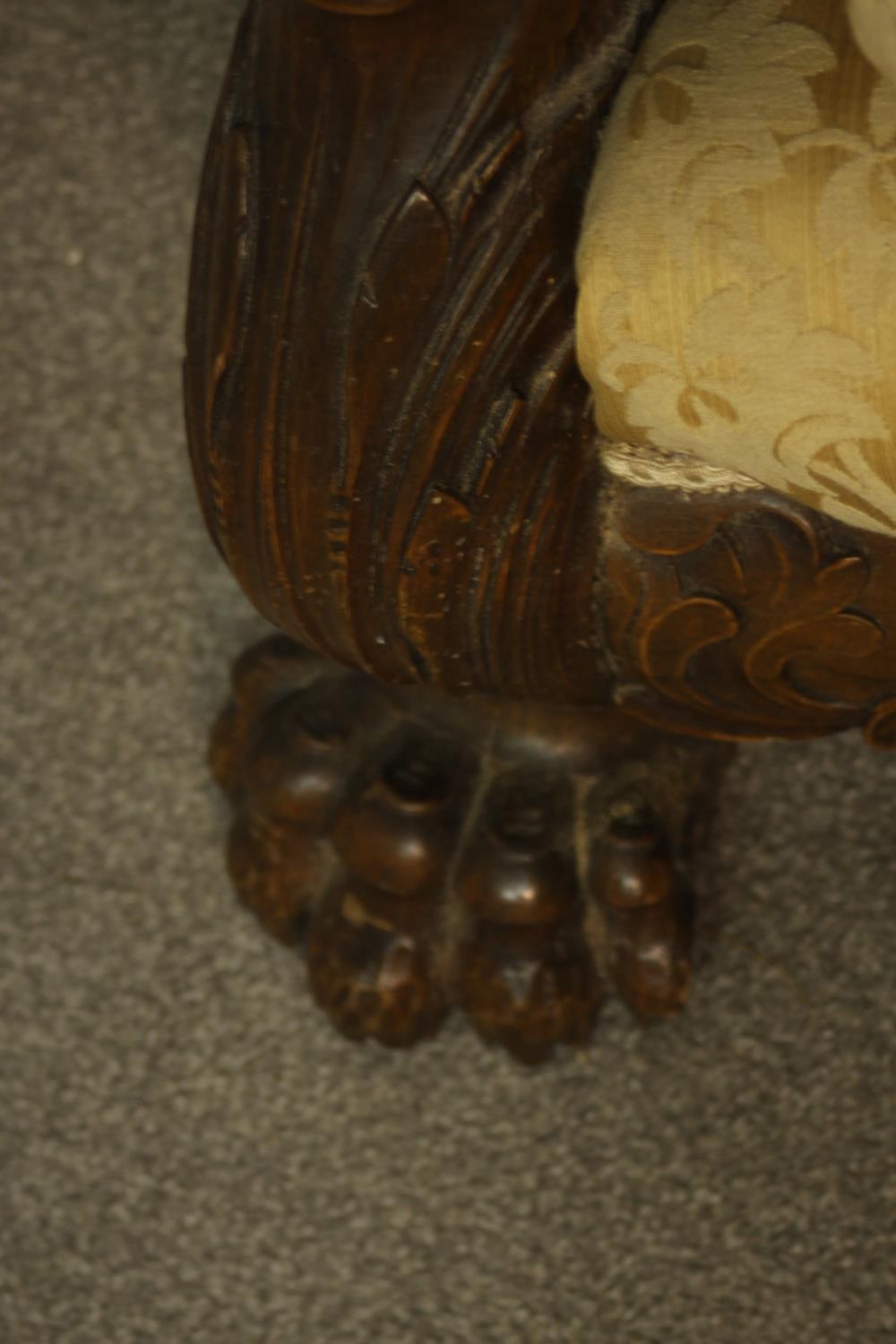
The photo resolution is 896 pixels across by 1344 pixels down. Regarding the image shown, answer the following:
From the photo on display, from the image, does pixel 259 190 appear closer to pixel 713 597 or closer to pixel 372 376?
pixel 372 376

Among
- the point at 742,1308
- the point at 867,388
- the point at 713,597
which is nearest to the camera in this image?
the point at 867,388

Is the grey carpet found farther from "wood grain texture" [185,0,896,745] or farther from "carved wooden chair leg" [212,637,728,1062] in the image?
"wood grain texture" [185,0,896,745]

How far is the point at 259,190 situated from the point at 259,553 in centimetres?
12

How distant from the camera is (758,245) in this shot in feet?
1.38

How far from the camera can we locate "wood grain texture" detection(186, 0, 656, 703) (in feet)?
1.44

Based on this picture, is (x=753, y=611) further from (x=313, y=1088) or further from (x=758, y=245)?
(x=313, y=1088)

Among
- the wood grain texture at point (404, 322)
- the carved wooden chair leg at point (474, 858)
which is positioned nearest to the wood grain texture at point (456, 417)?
→ the wood grain texture at point (404, 322)

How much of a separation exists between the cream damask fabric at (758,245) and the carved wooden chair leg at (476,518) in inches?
0.7

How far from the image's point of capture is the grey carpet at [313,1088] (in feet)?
2.20

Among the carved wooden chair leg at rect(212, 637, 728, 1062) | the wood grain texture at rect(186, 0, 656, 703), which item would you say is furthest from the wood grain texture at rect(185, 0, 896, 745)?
the carved wooden chair leg at rect(212, 637, 728, 1062)

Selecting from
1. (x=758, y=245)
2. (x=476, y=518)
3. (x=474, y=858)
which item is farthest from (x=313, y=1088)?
(x=758, y=245)

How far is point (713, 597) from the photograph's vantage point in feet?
1.73

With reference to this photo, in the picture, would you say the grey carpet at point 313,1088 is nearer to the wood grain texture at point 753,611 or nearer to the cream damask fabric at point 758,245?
the wood grain texture at point 753,611

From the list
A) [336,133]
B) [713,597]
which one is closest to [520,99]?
[336,133]
